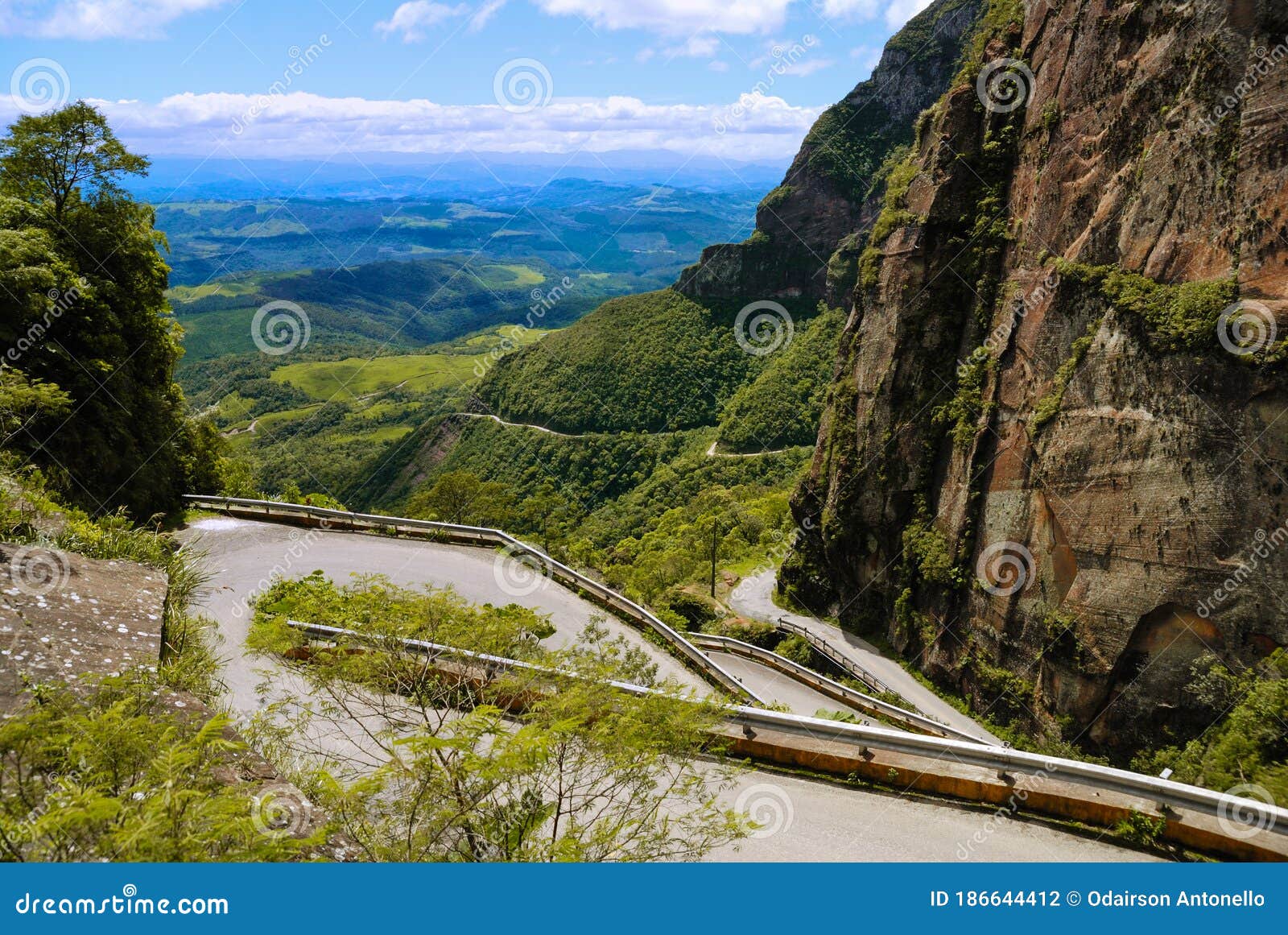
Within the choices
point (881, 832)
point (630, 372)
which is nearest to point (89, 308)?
point (881, 832)

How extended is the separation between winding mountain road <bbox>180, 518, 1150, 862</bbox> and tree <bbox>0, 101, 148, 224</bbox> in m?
8.77

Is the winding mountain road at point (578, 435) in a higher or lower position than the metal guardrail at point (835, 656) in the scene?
higher

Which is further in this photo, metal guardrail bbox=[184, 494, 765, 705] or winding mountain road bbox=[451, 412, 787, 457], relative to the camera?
winding mountain road bbox=[451, 412, 787, 457]

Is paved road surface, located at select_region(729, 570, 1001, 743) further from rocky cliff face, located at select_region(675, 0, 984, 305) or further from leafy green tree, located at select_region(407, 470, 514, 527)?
rocky cliff face, located at select_region(675, 0, 984, 305)

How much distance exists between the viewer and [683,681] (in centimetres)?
1541

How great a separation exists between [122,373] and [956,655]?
107 feet

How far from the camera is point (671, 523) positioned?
59062 millimetres

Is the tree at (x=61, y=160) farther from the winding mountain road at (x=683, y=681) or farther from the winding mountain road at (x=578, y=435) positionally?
the winding mountain road at (x=578, y=435)

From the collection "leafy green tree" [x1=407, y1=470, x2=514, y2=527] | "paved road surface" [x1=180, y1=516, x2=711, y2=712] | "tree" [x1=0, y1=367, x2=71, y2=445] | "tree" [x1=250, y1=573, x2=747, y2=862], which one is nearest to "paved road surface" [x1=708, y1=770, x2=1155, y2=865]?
"tree" [x1=250, y1=573, x2=747, y2=862]

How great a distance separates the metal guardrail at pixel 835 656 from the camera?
110 ft

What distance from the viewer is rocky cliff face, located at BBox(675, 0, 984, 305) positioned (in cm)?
10444

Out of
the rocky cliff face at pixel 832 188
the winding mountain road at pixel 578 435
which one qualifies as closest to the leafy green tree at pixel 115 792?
the winding mountain road at pixel 578 435

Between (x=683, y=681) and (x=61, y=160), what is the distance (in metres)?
19.5

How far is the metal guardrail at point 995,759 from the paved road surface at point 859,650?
21029 mm
